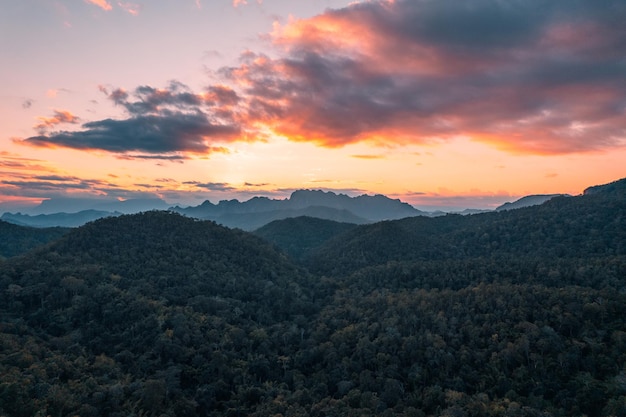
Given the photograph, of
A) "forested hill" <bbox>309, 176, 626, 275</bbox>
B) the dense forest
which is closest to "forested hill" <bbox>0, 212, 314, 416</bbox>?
the dense forest

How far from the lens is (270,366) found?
7881 cm

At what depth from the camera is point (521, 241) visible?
169000 millimetres

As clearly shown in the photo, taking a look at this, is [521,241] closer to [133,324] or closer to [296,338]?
[296,338]

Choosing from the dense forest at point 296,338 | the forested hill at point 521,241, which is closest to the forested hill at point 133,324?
the dense forest at point 296,338

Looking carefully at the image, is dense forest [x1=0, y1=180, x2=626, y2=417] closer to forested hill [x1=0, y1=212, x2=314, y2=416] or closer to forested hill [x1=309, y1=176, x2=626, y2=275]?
forested hill [x1=0, y1=212, x2=314, y2=416]

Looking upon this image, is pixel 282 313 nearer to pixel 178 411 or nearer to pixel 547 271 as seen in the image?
pixel 178 411

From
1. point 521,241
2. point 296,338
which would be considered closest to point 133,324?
point 296,338

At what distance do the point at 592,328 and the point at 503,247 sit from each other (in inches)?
4258

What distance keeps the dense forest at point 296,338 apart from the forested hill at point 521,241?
11.5m

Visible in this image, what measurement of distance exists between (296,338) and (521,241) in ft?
449

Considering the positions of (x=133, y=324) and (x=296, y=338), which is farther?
(x=296, y=338)

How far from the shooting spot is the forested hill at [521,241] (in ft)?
470

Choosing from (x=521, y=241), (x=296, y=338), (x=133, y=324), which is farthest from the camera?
(x=521, y=241)

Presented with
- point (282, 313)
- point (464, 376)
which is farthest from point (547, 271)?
point (282, 313)
